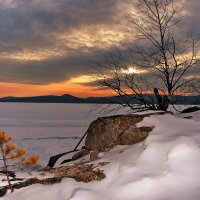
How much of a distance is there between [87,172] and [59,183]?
26.6 inches

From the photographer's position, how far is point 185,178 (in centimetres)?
579

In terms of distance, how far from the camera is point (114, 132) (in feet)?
30.8

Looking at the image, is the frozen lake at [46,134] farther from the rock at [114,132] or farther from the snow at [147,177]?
the snow at [147,177]

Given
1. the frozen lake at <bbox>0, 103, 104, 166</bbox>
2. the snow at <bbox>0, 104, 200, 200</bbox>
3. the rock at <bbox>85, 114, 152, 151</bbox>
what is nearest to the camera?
the snow at <bbox>0, 104, 200, 200</bbox>

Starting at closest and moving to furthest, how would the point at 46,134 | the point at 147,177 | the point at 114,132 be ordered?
the point at 147,177 → the point at 114,132 → the point at 46,134

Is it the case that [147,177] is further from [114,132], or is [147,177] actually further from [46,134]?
[46,134]

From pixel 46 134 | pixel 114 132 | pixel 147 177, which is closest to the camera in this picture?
pixel 147 177

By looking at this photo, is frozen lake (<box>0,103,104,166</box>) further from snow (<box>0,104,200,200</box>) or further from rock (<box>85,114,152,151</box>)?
snow (<box>0,104,200,200</box>)

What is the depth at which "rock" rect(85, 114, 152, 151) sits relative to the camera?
27.5 ft

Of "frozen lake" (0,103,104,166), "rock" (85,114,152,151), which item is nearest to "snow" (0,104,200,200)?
"rock" (85,114,152,151)

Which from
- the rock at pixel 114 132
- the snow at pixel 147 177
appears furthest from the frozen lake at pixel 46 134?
the snow at pixel 147 177

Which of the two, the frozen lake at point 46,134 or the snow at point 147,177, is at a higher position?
the snow at point 147,177

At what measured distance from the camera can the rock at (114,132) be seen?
8.37 m

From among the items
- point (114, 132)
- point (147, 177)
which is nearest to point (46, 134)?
point (114, 132)
